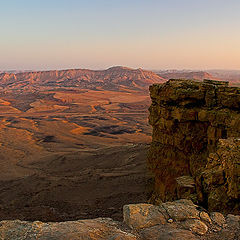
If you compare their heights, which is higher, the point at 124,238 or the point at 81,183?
the point at 124,238

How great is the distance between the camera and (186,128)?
1130 cm

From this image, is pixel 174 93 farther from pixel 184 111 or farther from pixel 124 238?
pixel 124 238

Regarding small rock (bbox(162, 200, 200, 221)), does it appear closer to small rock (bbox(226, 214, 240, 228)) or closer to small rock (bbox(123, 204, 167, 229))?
small rock (bbox(123, 204, 167, 229))

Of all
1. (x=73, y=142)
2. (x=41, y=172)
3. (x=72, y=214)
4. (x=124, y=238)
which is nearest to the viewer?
(x=124, y=238)

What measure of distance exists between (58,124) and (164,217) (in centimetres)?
4462

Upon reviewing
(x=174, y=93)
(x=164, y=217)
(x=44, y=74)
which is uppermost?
(x=44, y=74)

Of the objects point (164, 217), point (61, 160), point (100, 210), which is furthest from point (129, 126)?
point (164, 217)

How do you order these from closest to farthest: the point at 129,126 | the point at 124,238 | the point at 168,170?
1. the point at 124,238
2. the point at 168,170
3. the point at 129,126

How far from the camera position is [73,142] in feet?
116

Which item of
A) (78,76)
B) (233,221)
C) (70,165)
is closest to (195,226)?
(233,221)

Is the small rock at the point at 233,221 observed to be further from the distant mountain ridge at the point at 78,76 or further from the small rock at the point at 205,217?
the distant mountain ridge at the point at 78,76

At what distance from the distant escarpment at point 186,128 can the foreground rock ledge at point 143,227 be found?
100 inches

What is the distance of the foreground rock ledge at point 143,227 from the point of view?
4375mm

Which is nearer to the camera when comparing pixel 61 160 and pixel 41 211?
pixel 41 211
